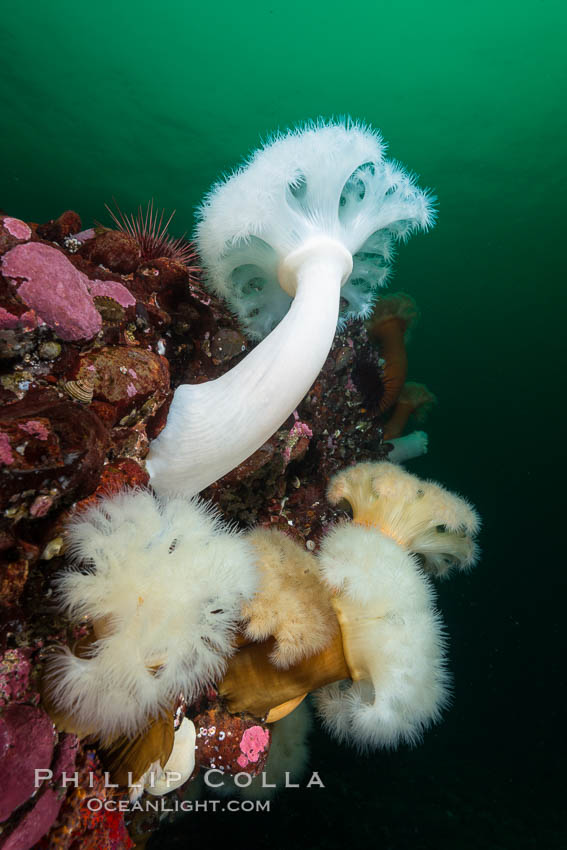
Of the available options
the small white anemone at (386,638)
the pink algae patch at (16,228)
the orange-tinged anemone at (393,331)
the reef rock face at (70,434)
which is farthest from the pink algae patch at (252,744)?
the orange-tinged anemone at (393,331)

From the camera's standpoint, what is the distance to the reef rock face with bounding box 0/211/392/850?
1193 millimetres

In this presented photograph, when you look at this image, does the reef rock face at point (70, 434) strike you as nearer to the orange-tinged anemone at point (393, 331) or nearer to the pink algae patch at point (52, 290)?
the pink algae patch at point (52, 290)

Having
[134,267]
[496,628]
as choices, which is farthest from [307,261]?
[496,628]

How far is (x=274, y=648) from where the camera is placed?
217 cm

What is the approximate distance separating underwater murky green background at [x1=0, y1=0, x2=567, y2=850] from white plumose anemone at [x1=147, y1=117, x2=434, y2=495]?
24.8 feet

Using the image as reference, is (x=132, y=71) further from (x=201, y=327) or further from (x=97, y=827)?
(x=97, y=827)

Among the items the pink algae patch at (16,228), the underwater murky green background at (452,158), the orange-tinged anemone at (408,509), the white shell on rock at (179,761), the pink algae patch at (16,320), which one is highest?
the underwater murky green background at (452,158)

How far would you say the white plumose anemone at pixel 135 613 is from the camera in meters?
1.38

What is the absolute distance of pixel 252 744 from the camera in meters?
2.51

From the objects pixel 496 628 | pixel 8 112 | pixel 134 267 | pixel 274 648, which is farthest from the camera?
pixel 8 112

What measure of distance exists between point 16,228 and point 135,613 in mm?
1715

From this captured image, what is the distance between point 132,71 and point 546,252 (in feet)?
67.0

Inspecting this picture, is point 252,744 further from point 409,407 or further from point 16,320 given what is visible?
point 409,407

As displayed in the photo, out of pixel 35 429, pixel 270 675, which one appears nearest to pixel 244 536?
pixel 270 675
